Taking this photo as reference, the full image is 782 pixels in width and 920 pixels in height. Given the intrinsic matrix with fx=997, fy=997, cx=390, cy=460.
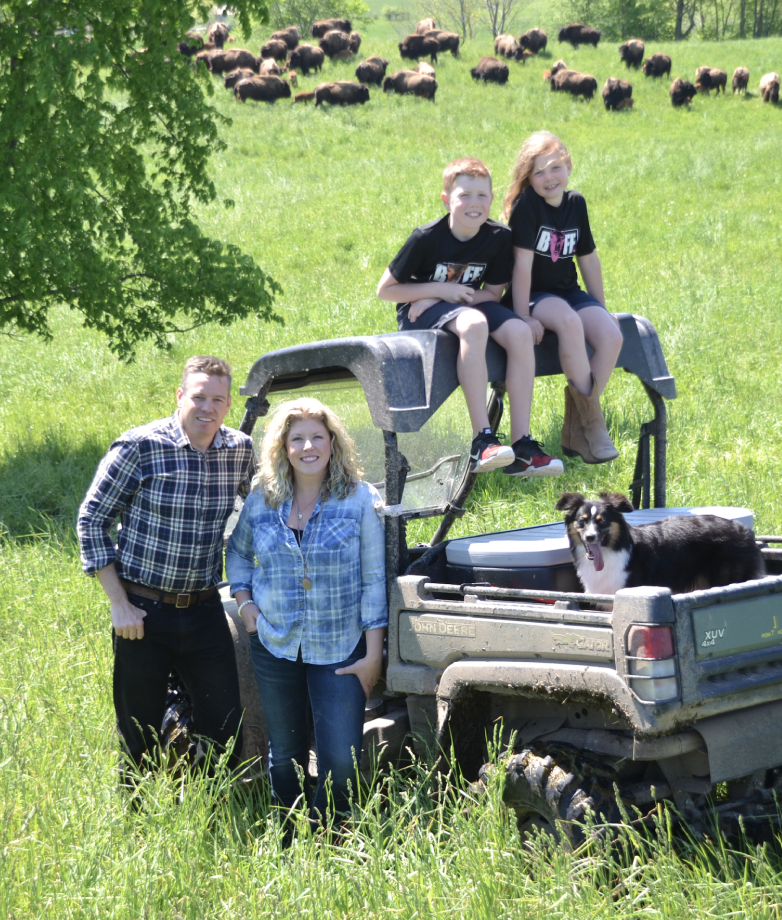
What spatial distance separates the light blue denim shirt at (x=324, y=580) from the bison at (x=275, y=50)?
4519 centimetres

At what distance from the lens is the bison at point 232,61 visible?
1686 inches

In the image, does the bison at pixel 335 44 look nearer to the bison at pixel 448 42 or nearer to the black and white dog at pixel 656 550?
the bison at pixel 448 42

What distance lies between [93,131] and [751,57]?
37.7 meters

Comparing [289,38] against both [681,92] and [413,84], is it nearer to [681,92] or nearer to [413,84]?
[413,84]

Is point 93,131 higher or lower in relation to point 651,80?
lower

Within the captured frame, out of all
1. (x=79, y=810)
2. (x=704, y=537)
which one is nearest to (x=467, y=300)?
(x=704, y=537)

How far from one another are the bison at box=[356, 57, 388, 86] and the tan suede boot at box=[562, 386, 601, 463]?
3746 cm

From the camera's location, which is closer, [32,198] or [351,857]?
[351,857]

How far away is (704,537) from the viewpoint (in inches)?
160

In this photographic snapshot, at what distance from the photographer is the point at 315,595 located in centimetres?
377

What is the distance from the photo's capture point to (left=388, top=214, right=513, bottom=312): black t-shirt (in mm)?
4441

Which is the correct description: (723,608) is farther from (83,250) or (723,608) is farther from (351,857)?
(83,250)

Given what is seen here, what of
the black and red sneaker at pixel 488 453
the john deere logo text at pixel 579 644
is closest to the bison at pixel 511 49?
the black and red sneaker at pixel 488 453

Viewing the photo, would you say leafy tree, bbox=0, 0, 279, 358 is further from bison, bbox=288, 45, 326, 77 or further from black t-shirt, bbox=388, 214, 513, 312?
bison, bbox=288, 45, 326, 77
